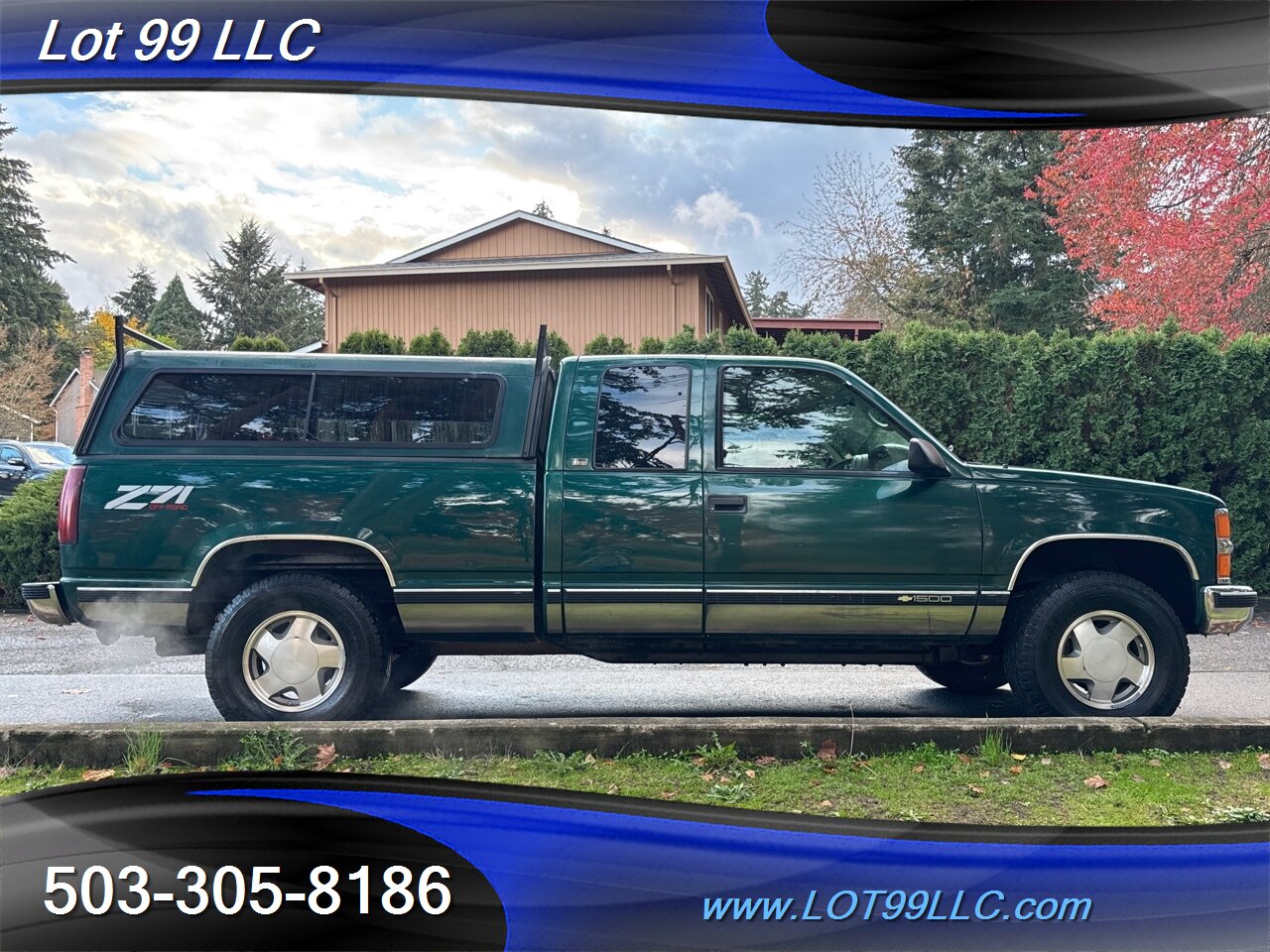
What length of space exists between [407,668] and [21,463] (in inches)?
682

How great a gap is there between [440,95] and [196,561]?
2.69 meters

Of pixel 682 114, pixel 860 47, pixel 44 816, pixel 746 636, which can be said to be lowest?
pixel 44 816

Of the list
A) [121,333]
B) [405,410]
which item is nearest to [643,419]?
[405,410]

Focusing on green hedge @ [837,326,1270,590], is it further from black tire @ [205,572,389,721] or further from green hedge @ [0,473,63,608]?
green hedge @ [0,473,63,608]

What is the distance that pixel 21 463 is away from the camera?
755 inches

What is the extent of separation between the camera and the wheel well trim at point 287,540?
4.72m

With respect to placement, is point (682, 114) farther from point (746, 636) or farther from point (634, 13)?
point (746, 636)

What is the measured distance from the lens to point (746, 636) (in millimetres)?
4859

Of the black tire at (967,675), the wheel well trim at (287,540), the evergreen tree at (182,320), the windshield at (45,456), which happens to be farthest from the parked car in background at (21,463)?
A: the black tire at (967,675)

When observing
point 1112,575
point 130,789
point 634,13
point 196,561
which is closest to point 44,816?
point 130,789

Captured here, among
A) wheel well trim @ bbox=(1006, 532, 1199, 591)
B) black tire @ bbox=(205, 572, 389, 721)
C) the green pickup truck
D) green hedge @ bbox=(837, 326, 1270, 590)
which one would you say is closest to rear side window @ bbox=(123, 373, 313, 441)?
the green pickup truck

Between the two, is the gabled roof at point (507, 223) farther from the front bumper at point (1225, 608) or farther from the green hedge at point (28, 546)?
the front bumper at point (1225, 608)

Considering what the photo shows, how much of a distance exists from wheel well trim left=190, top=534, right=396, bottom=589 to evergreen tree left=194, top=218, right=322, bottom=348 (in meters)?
23.8

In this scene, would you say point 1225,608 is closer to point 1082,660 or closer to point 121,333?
point 1082,660
